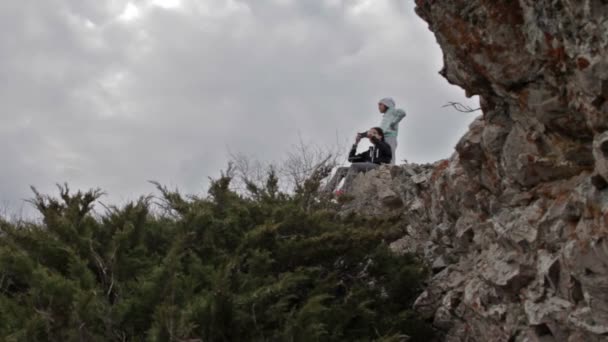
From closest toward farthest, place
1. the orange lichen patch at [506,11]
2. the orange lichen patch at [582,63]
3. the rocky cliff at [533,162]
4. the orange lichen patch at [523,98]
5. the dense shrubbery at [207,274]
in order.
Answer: the orange lichen patch at [582,63] → the rocky cliff at [533,162] → the orange lichen patch at [506,11] → the orange lichen patch at [523,98] → the dense shrubbery at [207,274]

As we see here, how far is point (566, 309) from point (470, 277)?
1943 mm

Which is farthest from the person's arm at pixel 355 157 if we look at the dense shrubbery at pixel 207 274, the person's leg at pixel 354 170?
the dense shrubbery at pixel 207 274

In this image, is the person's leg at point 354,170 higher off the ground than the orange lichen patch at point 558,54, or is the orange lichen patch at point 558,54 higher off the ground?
the person's leg at point 354,170

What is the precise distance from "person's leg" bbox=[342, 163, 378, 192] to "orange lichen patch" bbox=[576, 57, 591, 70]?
9.20 m

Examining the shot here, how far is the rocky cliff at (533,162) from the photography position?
3.27 metres

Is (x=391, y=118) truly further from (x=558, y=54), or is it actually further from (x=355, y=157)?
(x=558, y=54)

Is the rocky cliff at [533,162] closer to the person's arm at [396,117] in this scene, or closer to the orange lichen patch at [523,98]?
the orange lichen patch at [523,98]

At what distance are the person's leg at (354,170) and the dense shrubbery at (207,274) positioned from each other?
4725mm

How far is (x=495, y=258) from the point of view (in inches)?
186

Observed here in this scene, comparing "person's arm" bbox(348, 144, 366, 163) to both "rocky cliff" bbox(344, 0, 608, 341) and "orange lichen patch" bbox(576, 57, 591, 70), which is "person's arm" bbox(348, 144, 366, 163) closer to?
"rocky cliff" bbox(344, 0, 608, 341)

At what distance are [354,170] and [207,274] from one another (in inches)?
295

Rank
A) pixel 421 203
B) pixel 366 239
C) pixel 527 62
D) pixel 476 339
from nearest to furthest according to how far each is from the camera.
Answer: pixel 527 62, pixel 476 339, pixel 366 239, pixel 421 203

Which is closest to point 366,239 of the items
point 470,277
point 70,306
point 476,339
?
point 470,277

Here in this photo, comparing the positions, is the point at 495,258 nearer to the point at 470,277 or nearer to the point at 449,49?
the point at 470,277
